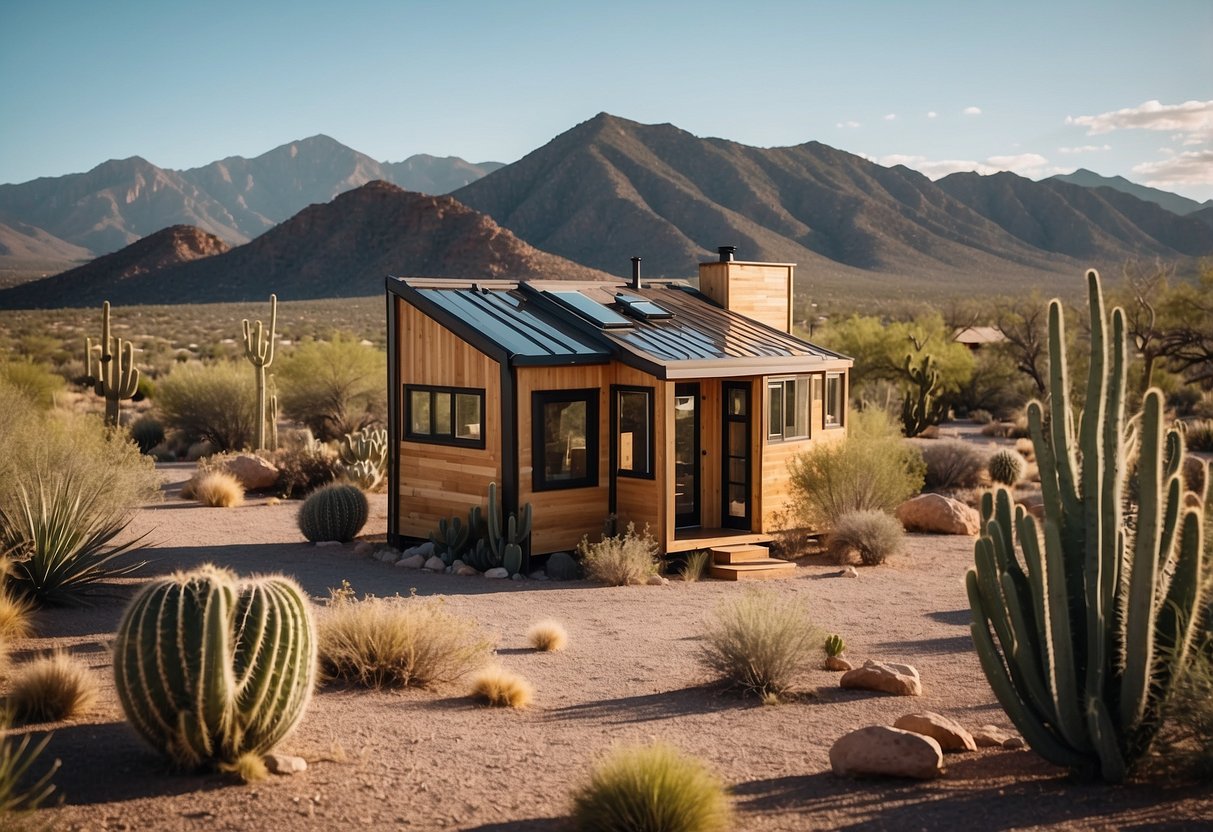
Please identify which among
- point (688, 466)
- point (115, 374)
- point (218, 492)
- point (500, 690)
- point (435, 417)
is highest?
point (115, 374)

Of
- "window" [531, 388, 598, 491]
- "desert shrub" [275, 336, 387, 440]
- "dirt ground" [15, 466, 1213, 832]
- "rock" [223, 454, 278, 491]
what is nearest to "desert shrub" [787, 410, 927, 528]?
"window" [531, 388, 598, 491]

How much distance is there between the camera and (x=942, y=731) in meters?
7.52

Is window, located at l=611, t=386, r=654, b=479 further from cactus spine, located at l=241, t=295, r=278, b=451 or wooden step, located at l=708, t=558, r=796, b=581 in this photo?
cactus spine, located at l=241, t=295, r=278, b=451

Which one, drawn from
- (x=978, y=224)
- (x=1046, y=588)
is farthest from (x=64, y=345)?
(x=978, y=224)

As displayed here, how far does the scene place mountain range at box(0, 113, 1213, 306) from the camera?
89438 millimetres

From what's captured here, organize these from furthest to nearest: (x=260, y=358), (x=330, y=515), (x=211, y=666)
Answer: (x=260, y=358)
(x=330, y=515)
(x=211, y=666)

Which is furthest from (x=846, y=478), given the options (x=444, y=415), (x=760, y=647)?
(x=760, y=647)

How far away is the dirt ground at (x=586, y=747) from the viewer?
626 cm

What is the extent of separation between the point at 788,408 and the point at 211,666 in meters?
11.0

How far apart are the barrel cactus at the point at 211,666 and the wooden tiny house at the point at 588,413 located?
7741 millimetres

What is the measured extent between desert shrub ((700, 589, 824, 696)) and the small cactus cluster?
14523 millimetres

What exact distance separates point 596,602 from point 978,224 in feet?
346

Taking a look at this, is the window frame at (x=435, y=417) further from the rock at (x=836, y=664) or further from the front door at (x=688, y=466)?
the rock at (x=836, y=664)

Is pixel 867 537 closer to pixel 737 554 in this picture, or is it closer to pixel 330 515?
pixel 737 554
